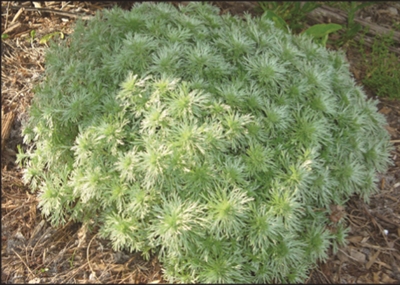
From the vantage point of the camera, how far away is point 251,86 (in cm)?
252

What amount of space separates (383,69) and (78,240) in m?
2.58

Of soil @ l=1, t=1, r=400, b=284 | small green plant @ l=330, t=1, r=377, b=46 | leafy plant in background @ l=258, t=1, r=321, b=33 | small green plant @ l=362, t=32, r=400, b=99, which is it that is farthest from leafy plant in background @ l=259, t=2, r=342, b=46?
soil @ l=1, t=1, r=400, b=284

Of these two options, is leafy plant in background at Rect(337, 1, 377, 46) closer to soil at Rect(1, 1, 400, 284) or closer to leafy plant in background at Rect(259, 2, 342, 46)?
leafy plant in background at Rect(259, 2, 342, 46)

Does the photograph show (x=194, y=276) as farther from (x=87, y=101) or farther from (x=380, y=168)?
(x=380, y=168)

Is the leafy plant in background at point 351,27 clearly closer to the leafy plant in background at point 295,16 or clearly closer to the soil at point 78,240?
the leafy plant in background at point 295,16

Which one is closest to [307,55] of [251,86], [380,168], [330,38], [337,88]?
[337,88]

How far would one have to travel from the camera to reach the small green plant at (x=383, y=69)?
346 cm

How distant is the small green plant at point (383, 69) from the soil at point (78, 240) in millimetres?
426

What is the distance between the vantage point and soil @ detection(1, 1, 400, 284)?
2443 millimetres

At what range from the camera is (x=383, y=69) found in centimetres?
352

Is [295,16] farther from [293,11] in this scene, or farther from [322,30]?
[322,30]

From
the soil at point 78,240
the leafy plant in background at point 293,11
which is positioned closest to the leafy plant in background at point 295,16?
the leafy plant in background at point 293,11

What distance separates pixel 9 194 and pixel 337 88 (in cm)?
212

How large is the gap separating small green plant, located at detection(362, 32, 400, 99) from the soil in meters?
0.43
